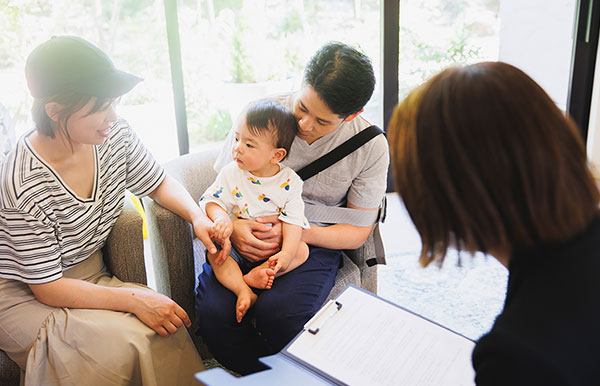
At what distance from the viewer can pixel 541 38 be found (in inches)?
140

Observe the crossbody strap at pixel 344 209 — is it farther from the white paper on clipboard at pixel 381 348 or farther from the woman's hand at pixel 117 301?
the woman's hand at pixel 117 301

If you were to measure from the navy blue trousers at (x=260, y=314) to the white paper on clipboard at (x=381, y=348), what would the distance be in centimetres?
26

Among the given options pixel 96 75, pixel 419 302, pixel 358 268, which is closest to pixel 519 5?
pixel 419 302

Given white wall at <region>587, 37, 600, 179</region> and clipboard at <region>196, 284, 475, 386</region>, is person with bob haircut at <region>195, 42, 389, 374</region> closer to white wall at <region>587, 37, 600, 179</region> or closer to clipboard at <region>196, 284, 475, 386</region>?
clipboard at <region>196, 284, 475, 386</region>

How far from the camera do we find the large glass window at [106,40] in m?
2.75

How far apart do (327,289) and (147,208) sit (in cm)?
69

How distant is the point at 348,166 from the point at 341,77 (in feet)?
1.07

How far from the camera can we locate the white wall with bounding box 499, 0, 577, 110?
346 cm

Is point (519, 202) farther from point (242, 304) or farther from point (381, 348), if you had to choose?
point (242, 304)

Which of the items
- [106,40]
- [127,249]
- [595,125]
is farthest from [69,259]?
[595,125]

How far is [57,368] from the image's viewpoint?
1.33 metres

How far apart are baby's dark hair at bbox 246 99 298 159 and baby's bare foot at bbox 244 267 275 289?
0.39 m

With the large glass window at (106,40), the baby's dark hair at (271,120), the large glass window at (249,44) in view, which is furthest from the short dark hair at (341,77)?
the large glass window at (106,40)

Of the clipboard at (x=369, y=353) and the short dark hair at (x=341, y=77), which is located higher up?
the short dark hair at (x=341, y=77)
